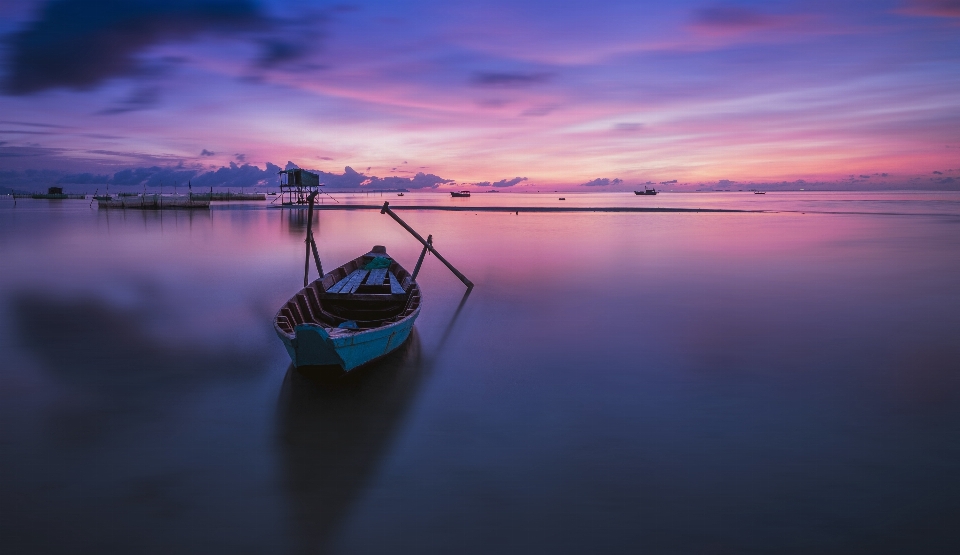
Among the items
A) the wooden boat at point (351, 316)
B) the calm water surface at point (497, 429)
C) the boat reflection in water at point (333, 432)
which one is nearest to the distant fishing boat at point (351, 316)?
the wooden boat at point (351, 316)

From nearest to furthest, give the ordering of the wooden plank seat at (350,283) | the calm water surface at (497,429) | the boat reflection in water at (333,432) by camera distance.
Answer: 1. the calm water surface at (497,429)
2. the boat reflection in water at (333,432)
3. the wooden plank seat at (350,283)

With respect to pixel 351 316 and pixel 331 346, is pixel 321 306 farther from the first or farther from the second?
pixel 331 346

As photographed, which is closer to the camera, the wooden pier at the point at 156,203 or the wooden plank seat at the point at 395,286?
the wooden plank seat at the point at 395,286

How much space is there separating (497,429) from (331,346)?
A: 2.40 metres

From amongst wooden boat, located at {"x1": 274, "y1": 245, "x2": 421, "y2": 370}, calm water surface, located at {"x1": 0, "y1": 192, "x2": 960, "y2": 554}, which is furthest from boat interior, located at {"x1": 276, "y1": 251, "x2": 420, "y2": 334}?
calm water surface, located at {"x1": 0, "y1": 192, "x2": 960, "y2": 554}

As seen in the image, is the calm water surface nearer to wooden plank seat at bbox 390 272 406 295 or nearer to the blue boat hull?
the blue boat hull

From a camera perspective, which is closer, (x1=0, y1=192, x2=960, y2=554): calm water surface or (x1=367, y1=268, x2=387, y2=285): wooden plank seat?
(x1=0, y1=192, x2=960, y2=554): calm water surface

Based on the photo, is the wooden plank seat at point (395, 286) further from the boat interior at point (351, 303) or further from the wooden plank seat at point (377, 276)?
the wooden plank seat at point (377, 276)

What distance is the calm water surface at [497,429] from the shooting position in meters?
4.87

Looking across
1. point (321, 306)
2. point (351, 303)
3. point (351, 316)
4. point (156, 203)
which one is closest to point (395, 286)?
point (351, 303)

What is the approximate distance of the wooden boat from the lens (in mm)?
7012

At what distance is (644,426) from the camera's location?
6977mm

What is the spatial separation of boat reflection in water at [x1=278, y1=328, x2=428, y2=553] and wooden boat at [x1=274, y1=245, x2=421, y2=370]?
1.10 ft

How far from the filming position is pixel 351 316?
10375mm
